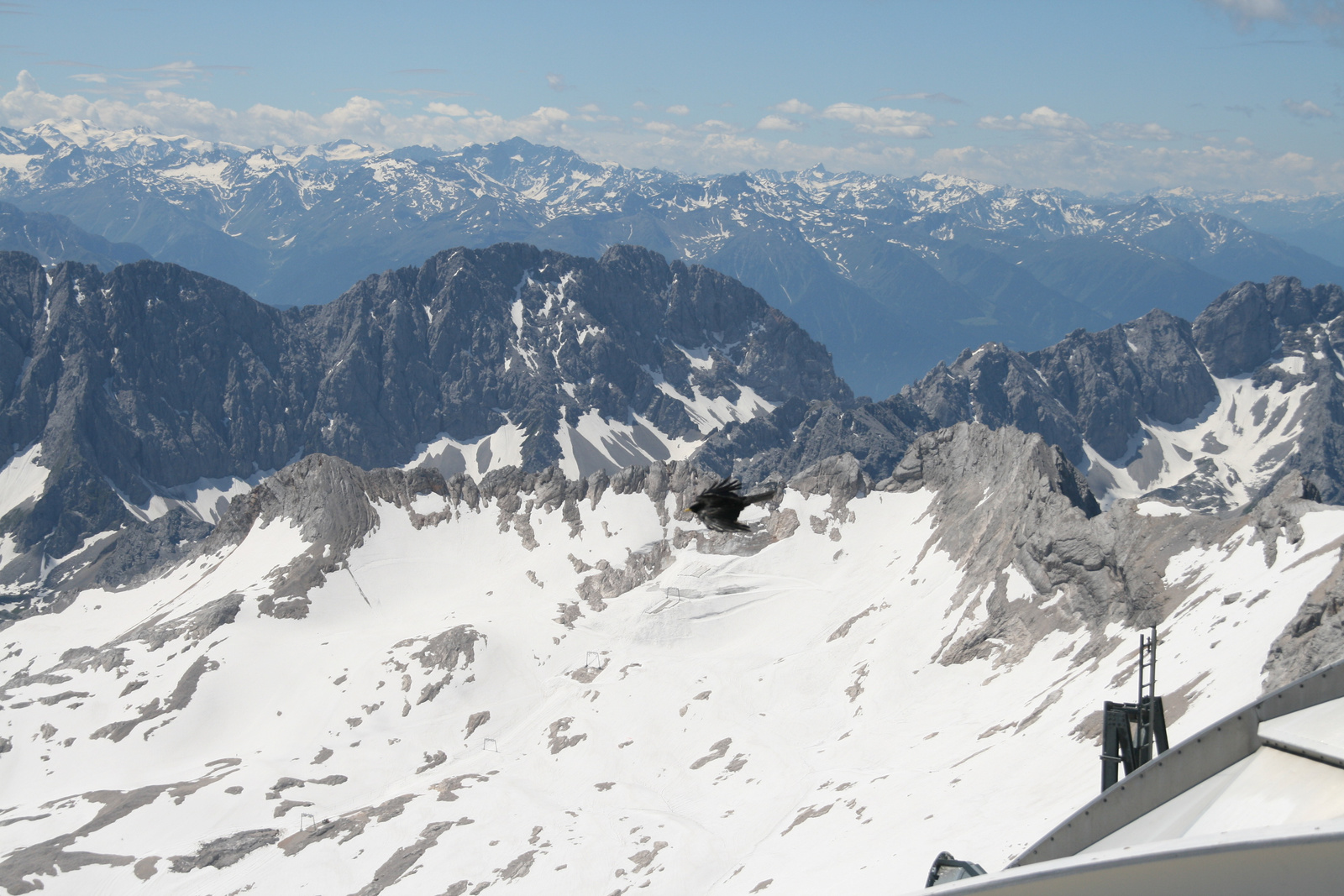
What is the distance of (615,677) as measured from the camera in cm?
11225

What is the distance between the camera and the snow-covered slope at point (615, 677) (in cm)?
6875

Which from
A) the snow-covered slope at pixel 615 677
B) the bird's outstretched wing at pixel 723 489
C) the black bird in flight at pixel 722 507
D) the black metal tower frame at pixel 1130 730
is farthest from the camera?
the snow-covered slope at pixel 615 677

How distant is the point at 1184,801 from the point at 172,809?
99146 mm

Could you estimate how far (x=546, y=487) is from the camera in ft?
500

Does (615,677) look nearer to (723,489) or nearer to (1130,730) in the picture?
(723,489)

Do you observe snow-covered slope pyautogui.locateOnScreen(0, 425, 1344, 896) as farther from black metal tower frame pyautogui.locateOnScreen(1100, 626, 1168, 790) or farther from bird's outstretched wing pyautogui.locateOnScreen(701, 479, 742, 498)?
bird's outstretched wing pyautogui.locateOnScreen(701, 479, 742, 498)

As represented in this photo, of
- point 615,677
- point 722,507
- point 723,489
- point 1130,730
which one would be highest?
point 723,489

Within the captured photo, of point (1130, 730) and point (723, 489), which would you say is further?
point (723, 489)

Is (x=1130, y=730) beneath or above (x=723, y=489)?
beneath

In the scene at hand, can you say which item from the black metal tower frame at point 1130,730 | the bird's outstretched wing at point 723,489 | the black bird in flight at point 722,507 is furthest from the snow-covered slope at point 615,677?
the black bird in flight at point 722,507

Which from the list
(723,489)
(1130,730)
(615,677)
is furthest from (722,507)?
(615,677)

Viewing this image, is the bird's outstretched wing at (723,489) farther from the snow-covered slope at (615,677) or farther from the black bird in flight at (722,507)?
the snow-covered slope at (615,677)

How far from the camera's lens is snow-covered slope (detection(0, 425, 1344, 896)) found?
68.8m

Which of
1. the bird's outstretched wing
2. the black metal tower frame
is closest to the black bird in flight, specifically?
the bird's outstretched wing
